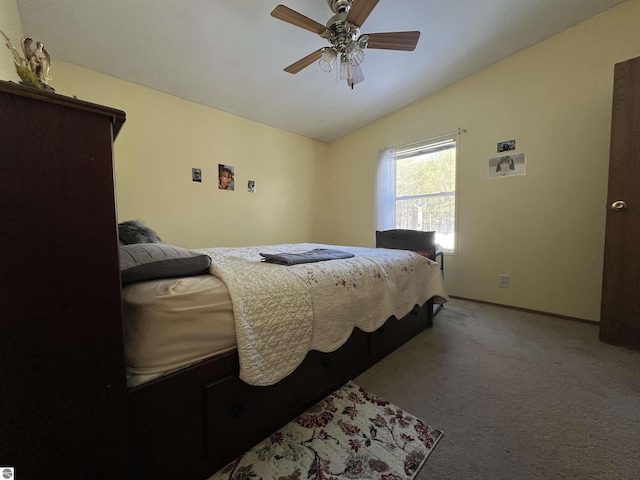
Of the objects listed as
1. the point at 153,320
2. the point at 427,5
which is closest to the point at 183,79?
the point at 427,5

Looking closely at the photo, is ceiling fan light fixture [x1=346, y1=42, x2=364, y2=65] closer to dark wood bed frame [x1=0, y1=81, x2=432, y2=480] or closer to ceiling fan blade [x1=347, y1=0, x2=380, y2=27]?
ceiling fan blade [x1=347, y1=0, x2=380, y2=27]

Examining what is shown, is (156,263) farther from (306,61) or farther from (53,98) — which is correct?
(306,61)

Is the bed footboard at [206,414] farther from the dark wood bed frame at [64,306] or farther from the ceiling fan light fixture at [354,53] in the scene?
the ceiling fan light fixture at [354,53]

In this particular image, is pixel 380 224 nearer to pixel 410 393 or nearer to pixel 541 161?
pixel 541 161

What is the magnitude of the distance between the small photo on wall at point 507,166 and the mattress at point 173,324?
3.05 metres

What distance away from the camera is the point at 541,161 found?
8.00ft

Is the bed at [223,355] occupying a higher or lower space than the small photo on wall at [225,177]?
lower

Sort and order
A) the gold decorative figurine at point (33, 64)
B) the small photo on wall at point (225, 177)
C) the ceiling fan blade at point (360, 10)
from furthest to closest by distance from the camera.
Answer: the small photo on wall at point (225, 177) → the ceiling fan blade at point (360, 10) → the gold decorative figurine at point (33, 64)

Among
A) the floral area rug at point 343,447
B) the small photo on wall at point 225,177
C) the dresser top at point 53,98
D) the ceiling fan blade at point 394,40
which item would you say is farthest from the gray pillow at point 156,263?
the small photo on wall at point 225,177

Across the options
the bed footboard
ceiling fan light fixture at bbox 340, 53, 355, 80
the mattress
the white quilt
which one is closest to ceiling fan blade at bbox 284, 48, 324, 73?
ceiling fan light fixture at bbox 340, 53, 355, 80

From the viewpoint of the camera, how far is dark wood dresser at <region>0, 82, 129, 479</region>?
520mm

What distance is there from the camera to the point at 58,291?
56 cm

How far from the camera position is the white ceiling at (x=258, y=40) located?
1.81 meters

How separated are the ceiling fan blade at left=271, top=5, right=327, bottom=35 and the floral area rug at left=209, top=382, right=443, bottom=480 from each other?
2212 mm
